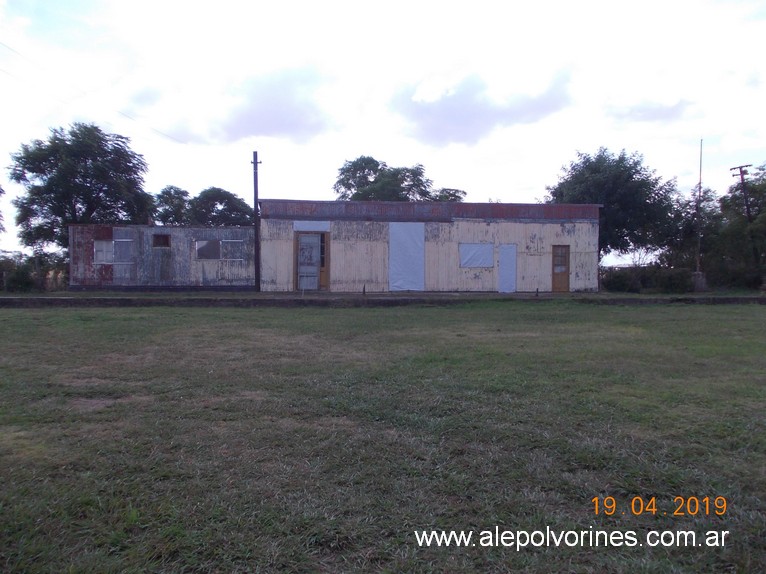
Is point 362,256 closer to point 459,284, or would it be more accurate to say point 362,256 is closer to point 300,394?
point 459,284

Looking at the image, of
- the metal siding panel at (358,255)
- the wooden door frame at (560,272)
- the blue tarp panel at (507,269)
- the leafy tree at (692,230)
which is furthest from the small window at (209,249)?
the leafy tree at (692,230)

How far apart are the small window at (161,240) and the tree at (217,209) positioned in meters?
20.6

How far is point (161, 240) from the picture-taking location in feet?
65.3

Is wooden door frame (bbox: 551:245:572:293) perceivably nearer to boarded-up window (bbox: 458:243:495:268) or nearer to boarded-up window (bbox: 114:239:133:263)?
boarded-up window (bbox: 458:243:495:268)

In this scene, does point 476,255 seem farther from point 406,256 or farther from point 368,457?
point 368,457

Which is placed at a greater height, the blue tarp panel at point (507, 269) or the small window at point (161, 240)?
the small window at point (161, 240)

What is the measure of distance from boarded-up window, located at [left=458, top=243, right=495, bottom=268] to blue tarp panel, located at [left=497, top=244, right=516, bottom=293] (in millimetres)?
355

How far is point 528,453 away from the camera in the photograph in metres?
3.31

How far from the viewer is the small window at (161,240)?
19828 mm

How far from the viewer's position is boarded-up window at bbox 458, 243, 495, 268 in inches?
795

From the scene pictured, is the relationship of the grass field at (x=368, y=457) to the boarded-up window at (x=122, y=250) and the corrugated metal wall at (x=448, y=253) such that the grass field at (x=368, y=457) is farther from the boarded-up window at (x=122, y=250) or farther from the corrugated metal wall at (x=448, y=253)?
the boarded-up window at (x=122, y=250)

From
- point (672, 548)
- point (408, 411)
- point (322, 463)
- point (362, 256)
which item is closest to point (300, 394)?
point (408, 411)

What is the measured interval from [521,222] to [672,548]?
740 inches

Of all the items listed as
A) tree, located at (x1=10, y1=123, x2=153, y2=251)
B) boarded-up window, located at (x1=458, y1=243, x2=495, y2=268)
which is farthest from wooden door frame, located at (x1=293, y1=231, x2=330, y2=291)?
tree, located at (x1=10, y1=123, x2=153, y2=251)
